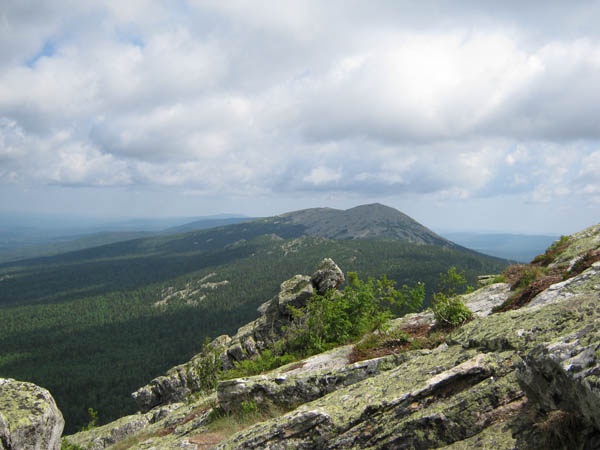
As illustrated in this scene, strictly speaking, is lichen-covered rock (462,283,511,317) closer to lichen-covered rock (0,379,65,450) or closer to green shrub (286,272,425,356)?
green shrub (286,272,425,356)

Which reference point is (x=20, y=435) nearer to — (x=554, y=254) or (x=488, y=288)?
(x=488, y=288)

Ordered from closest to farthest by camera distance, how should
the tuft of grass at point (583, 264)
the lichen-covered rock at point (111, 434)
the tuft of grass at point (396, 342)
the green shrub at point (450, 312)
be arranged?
the tuft of grass at point (396, 342) → the tuft of grass at point (583, 264) → the green shrub at point (450, 312) → the lichen-covered rock at point (111, 434)

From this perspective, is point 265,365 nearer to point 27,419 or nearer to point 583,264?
point 27,419

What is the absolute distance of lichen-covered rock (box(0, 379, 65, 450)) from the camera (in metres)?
12.0

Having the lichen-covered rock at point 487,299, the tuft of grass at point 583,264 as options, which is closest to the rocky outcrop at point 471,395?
the tuft of grass at point 583,264

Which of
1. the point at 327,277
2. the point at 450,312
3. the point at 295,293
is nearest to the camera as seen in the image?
the point at 450,312

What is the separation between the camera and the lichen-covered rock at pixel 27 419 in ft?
39.4

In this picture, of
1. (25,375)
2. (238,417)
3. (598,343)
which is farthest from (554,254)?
(25,375)

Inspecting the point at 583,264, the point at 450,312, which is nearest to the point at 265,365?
the point at 450,312

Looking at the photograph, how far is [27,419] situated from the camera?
1262 cm

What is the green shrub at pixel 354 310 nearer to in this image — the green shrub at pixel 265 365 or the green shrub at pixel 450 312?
the green shrub at pixel 265 365

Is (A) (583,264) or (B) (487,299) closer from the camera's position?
(A) (583,264)

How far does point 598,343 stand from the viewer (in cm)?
618

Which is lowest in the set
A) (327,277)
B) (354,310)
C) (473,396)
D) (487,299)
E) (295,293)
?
(295,293)
